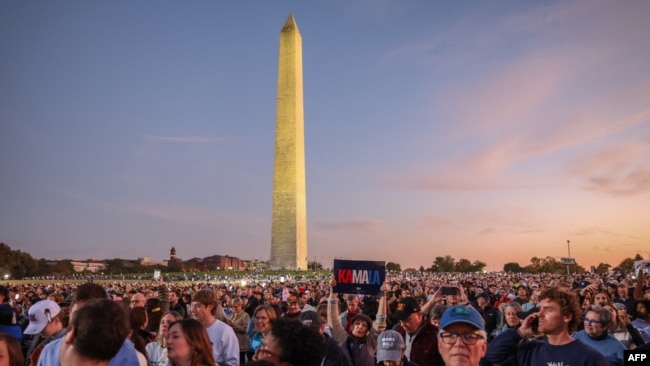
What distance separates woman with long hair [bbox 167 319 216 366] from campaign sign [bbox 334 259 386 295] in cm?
431

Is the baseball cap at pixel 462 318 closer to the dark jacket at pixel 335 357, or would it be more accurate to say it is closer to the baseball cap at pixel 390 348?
the baseball cap at pixel 390 348

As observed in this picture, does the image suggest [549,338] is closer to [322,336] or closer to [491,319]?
[322,336]

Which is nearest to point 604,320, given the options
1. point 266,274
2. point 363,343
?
point 363,343

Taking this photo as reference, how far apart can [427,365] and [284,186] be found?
4773 cm

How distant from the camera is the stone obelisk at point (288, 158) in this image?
52.4 metres

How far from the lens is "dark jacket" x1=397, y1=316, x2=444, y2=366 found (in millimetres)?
5945

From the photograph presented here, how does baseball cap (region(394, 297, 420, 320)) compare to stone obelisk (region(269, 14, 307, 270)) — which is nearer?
baseball cap (region(394, 297, 420, 320))

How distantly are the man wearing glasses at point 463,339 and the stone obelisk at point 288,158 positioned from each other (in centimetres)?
4979

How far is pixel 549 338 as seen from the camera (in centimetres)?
435

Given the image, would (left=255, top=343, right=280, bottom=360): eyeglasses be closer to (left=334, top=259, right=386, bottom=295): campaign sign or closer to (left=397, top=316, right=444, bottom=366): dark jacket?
(left=397, top=316, right=444, bottom=366): dark jacket

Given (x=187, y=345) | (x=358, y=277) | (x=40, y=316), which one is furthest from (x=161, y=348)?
(x=358, y=277)

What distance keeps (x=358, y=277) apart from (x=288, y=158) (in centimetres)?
4464

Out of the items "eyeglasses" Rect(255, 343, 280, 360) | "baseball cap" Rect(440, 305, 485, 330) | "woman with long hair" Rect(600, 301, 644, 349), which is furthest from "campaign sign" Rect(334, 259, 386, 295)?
"baseball cap" Rect(440, 305, 485, 330)

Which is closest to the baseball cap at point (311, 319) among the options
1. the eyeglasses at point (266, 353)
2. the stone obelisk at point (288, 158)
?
the eyeglasses at point (266, 353)
